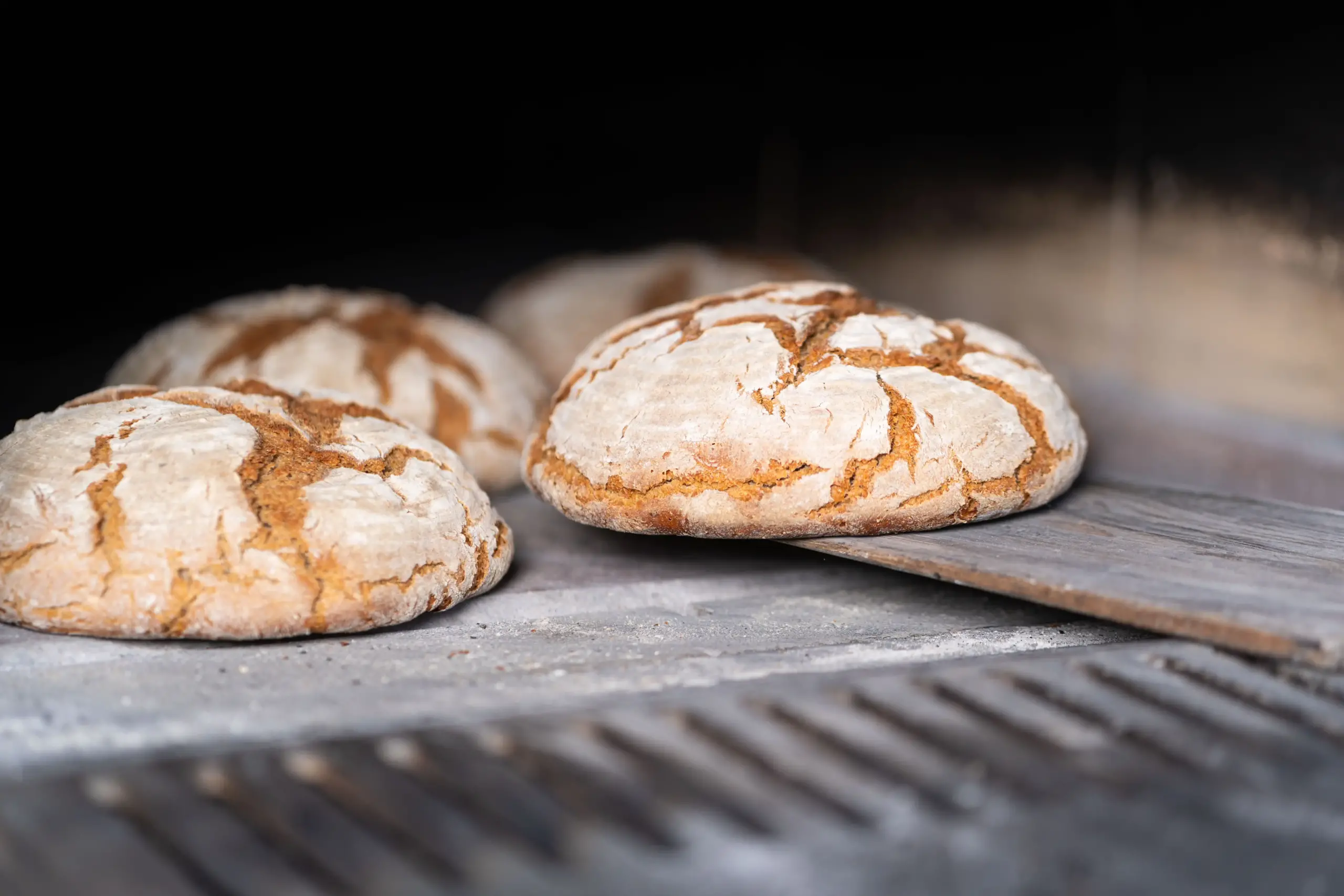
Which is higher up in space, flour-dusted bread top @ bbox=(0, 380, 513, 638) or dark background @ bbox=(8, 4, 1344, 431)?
dark background @ bbox=(8, 4, 1344, 431)

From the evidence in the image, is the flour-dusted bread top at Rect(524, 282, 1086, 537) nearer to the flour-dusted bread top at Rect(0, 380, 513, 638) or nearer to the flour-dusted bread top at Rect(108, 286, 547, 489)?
the flour-dusted bread top at Rect(0, 380, 513, 638)

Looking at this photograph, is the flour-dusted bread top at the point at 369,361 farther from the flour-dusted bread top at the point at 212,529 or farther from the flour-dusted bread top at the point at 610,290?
the flour-dusted bread top at the point at 212,529

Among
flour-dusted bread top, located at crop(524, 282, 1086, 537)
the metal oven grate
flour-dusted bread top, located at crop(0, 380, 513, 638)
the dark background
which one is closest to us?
the metal oven grate

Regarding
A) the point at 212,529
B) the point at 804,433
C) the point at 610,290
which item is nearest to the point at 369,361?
the point at 610,290

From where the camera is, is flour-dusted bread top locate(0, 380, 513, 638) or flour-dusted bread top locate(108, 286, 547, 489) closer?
flour-dusted bread top locate(0, 380, 513, 638)

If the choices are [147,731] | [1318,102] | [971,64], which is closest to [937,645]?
[147,731]

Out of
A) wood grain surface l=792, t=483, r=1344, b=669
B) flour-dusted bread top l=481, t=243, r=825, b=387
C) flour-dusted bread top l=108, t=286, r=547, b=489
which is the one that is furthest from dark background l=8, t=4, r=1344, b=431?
wood grain surface l=792, t=483, r=1344, b=669

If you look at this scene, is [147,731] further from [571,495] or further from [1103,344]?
[1103,344]

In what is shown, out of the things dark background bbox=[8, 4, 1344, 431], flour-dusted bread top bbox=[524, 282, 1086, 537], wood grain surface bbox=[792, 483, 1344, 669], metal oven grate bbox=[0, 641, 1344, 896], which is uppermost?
dark background bbox=[8, 4, 1344, 431]
